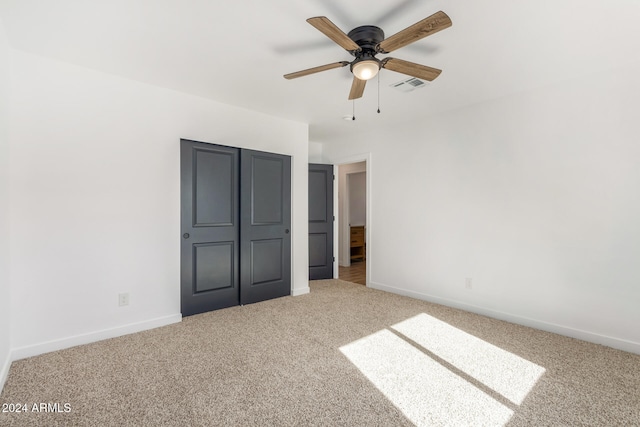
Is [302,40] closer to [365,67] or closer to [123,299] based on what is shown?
[365,67]

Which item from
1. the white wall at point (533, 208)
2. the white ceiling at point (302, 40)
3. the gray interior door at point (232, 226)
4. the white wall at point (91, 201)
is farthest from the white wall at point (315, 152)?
the white wall at point (91, 201)

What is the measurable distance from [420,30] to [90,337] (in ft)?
11.5

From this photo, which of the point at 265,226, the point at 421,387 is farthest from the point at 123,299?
the point at 421,387

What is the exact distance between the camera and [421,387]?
1970mm

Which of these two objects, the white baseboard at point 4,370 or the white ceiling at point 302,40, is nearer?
the white ceiling at point 302,40

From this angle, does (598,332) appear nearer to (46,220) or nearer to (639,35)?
(639,35)

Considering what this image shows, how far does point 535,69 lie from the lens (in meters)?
2.62

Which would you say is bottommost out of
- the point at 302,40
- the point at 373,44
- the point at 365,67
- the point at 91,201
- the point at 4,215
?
the point at 4,215

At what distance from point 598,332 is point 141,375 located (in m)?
3.80

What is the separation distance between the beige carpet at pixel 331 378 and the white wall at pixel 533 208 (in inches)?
13.2

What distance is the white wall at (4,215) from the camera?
2.06 metres

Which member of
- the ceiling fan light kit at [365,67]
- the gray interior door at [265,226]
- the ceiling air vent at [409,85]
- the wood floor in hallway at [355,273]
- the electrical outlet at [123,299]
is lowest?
the wood floor in hallway at [355,273]

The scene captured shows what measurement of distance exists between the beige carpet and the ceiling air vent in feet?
7.89

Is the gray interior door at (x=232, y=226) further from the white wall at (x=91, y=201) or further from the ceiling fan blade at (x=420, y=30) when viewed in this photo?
the ceiling fan blade at (x=420, y=30)
